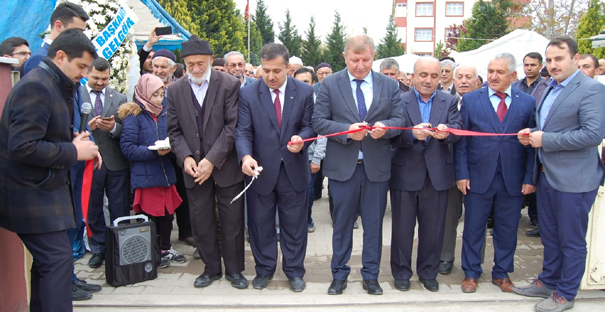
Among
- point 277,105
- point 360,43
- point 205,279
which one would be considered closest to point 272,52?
point 277,105

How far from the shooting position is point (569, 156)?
3.88m

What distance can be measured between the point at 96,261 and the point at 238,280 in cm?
171

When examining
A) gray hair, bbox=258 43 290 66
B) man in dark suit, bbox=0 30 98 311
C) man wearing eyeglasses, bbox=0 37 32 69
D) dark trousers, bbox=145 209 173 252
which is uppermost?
man wearing eyeglasses, bbox=0 37 32 69

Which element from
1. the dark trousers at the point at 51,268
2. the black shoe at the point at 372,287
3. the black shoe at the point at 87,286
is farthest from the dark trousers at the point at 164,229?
the black shoe at the point at 372,287

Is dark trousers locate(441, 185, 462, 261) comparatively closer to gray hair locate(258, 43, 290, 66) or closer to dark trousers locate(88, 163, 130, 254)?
gray hair locate(258, 43, 290, 66)

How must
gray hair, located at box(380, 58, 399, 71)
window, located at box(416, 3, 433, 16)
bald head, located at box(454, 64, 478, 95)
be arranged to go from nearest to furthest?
bald head, located at box(454, 64, 478, 95)
gray hair, located at box(380, 58, 399, 71)
window, located at box(416, 3, 433, 16)

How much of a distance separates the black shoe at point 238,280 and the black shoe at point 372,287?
1.16m

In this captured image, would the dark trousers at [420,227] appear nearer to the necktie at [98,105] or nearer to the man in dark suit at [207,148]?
the man in dark suit at [207,148]

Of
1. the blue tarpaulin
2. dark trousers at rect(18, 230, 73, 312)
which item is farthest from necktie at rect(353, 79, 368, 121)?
the blue tarpaulin

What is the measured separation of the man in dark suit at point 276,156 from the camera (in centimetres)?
428

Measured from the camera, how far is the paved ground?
4.01 metres

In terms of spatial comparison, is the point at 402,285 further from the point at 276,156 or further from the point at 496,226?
the point at 276,156

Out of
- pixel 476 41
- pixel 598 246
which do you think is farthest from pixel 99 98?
pixel 476 41

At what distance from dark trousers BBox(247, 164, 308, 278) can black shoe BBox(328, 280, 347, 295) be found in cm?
33
